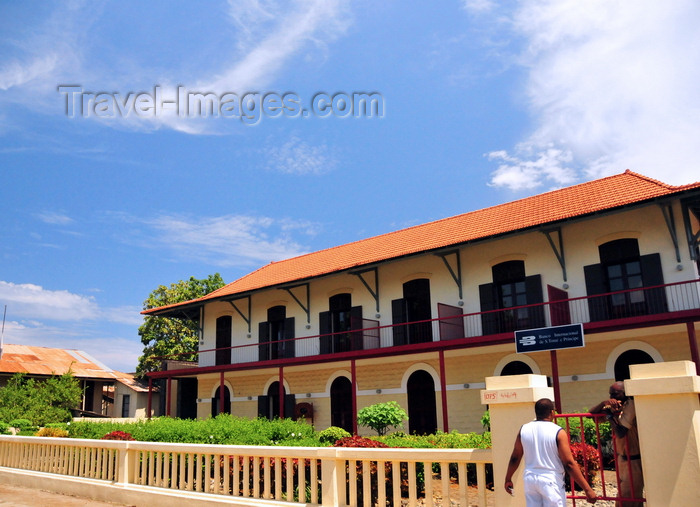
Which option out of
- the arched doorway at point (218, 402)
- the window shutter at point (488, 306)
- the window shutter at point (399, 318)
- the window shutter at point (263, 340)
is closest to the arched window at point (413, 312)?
the window shutter at point (399, 318)

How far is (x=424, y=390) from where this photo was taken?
59.3 feet

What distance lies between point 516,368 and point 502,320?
4.51 ft

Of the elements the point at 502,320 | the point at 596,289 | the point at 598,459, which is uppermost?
the point at 596,289

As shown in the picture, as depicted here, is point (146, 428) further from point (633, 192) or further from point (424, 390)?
point (633, 192)

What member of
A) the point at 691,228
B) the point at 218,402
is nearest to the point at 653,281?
the point at 691,228

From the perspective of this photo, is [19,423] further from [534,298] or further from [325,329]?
[534,298]

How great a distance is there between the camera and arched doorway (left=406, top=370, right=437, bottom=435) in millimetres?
17719

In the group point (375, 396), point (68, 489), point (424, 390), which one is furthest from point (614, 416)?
point (375, 396)

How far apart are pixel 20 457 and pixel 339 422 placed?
36.2ft

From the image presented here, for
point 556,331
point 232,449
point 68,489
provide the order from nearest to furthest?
point 232,449 → point 68,489 → point 556,331

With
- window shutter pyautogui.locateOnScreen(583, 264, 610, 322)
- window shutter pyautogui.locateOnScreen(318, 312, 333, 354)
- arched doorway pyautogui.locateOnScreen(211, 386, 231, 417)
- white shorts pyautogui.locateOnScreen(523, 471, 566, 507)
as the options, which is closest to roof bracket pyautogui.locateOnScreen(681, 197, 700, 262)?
window shutter pyautogui.locateOnScreen(583, 264, 610, 322)

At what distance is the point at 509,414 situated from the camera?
471cm

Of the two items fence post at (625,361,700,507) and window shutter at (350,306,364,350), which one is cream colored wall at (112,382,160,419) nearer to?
window shutter at (350,306,364,350)

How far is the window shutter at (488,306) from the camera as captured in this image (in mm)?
16844
